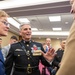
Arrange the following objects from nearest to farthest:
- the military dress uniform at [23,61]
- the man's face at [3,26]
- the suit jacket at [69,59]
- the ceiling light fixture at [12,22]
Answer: the suit jacket at [69,59]
the man's face at [3,26]
the military dress uniform at [23,61]
the ceiling light fixture at [12,22]

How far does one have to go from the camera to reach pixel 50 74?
13.8 feet

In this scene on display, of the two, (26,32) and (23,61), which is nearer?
(23,61)

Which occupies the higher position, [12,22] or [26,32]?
[12,22]

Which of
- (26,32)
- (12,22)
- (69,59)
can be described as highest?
(12,22)

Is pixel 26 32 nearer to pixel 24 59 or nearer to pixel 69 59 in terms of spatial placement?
pixel 24 59

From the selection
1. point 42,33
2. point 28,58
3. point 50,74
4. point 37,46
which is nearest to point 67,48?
point 28,58

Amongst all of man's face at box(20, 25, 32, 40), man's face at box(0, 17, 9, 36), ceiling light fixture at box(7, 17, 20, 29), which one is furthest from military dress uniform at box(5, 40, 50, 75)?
ceiling light fixture at box(7, 17, 20, 29)

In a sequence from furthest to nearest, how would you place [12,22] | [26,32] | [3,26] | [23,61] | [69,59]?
1. [12,22]
2. [26,32]
3. [23,61]
4. [3,26]
5. [69,59]

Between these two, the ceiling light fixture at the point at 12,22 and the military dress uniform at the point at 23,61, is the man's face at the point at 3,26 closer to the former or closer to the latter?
the military dress uniform at the point at 23,61

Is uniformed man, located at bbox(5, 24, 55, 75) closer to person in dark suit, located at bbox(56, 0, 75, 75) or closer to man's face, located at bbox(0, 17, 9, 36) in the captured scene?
man's face, located at bbox(0, 17, 9, 36)

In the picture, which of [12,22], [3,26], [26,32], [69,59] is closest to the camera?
[69,59]

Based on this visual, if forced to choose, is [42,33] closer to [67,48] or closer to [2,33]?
[2,33]

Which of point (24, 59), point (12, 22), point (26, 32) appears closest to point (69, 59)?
point (24, 59)

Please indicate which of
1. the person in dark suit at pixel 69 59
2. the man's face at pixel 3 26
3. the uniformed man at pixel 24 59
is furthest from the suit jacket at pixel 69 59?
the uniformed man at pixel 24 59
